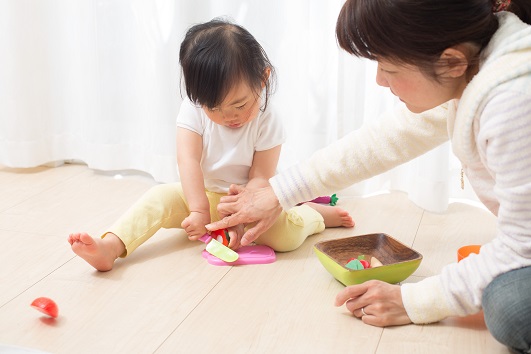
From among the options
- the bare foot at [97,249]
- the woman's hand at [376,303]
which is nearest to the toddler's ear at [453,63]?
the woman's hand at [376,303]

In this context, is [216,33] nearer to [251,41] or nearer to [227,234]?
[251,41]

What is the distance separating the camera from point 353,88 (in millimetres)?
1638

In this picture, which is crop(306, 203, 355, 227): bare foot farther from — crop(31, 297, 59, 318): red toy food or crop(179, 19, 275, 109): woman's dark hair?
crop(31, 297, 59, 318): red toy food

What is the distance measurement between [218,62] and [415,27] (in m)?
0.46

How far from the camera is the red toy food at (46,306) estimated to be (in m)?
1.08

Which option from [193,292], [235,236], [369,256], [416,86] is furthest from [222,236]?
[416,86]

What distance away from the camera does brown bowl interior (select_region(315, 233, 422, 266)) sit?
4.07ft

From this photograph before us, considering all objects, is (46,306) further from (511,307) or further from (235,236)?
(511,307)

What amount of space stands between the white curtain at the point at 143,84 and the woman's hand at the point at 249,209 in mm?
436

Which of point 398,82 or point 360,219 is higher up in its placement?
point 398,82

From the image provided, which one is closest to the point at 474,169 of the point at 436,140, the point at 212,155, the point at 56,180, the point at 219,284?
the point at 436,140

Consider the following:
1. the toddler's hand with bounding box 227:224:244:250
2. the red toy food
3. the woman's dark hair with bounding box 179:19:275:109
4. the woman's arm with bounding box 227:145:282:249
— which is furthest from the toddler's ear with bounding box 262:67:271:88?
the red toy food

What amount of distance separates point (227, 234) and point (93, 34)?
2.56 ft

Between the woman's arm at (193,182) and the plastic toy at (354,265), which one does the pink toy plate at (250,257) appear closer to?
the woman's arm at (193,182)
